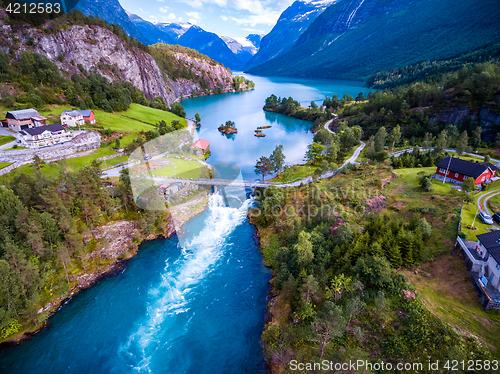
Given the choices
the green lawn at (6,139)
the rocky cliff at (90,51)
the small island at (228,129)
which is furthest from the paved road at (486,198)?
the rocky cliff at (90,51)

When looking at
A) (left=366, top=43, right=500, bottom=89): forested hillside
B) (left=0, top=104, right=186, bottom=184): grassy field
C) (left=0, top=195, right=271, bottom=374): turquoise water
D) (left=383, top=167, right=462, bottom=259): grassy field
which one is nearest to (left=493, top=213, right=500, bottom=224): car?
(left=383, top=167, right=462, bottom=259): grassy field

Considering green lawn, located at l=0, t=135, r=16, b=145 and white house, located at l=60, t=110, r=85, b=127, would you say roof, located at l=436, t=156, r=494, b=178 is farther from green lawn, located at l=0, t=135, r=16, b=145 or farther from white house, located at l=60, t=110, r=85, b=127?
green lawn, located at l=0, t=135, r=16, b=145

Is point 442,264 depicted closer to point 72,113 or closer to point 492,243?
point 492,243

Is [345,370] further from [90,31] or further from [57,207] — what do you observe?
[90,31]

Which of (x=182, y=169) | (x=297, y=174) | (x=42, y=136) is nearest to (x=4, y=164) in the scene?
(x=42, y=136)

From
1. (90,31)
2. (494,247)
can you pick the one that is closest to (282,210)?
(494,247)

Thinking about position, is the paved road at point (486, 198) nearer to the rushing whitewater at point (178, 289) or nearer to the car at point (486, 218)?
the car at point (486, 218)
